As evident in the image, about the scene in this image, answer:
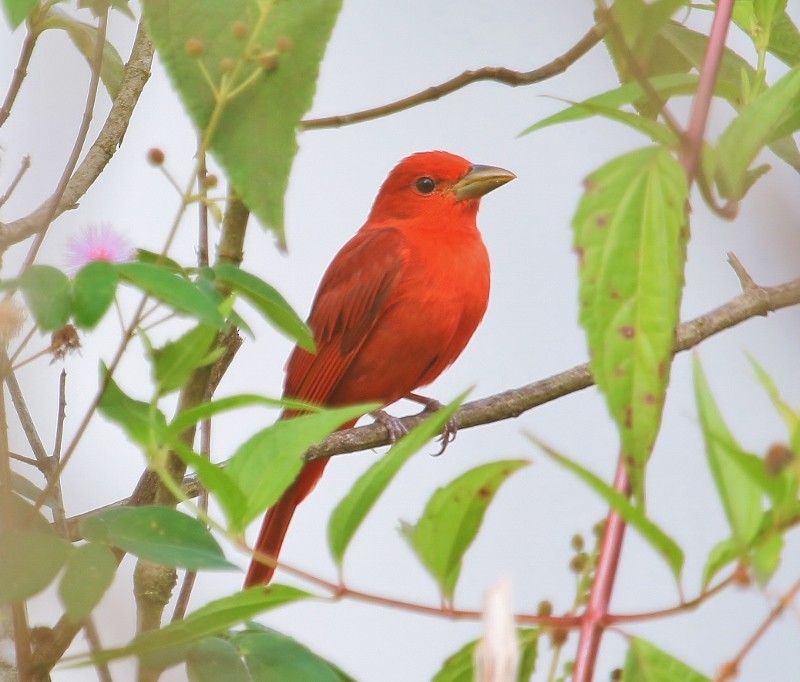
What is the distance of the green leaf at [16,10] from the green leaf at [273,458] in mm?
329

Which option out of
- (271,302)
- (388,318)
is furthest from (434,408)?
(271,302)

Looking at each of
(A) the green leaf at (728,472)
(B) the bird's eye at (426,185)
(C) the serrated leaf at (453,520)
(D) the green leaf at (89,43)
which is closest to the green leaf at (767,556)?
(A) the green leaf at (728,472)

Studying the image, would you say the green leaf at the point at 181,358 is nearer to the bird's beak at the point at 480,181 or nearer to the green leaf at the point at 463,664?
the green leaf at the point at 463,664

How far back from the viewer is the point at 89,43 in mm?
1377

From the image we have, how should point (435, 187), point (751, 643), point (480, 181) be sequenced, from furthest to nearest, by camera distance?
1. point (435, 187)
2. point (480, 181)
3. point (751, 643)

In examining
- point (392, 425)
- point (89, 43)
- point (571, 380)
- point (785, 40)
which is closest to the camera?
point (785, 40)

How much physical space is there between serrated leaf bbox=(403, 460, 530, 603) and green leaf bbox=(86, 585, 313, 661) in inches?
3.6

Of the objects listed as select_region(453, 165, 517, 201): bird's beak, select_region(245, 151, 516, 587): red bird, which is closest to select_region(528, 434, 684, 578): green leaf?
select_region(245, 151, 516, 587): red bird

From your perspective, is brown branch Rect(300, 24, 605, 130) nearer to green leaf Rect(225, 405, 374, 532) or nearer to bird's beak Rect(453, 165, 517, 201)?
green leaf Rect(225, 405, 374, 532)

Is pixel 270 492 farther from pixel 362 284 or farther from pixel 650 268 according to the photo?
pixel 362 284

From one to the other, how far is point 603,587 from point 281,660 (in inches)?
13.6

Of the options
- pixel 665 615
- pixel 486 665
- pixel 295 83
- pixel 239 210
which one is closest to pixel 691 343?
pixel 239 210

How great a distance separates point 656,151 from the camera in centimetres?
71

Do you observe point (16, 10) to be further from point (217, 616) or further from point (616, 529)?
point (616, 529)
